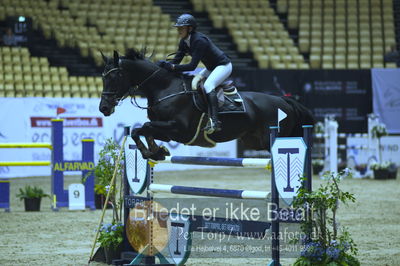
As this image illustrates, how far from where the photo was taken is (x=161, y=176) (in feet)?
52.9

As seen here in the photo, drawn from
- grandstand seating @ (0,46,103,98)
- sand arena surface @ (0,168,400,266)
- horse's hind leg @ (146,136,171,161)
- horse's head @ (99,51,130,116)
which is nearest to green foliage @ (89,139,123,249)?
sand arena surface @ (0,168,400,266)

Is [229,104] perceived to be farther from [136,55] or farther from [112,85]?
[112,85]

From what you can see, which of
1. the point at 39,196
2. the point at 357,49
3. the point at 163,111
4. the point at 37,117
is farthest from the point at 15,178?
the point at 357,49

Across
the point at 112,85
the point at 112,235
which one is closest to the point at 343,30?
the point at 112,85

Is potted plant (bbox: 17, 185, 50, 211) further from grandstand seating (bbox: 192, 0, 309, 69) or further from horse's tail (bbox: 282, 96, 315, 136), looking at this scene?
grandstand seating (bbox: 192, 0, 309, 69)

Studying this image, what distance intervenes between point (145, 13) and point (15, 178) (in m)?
7.94

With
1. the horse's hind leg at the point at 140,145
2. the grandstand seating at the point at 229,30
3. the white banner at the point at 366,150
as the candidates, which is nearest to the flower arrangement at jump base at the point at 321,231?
the horse's hind leg at the point at 140,145

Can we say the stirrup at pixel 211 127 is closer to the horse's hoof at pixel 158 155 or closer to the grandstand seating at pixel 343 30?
the horse's hoof at pixel 158 155

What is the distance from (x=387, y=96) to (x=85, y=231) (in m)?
13.0

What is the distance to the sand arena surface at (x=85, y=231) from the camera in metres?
6.12

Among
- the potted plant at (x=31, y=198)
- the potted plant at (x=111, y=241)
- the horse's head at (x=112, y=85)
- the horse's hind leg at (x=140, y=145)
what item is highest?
the horse's head at (x=112, y=85)

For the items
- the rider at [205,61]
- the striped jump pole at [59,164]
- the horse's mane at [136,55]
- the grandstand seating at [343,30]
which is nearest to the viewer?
the rider at [205,61]

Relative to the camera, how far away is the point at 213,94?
625 centimetres

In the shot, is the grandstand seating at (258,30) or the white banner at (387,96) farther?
the grandstand seating at (258,30)
